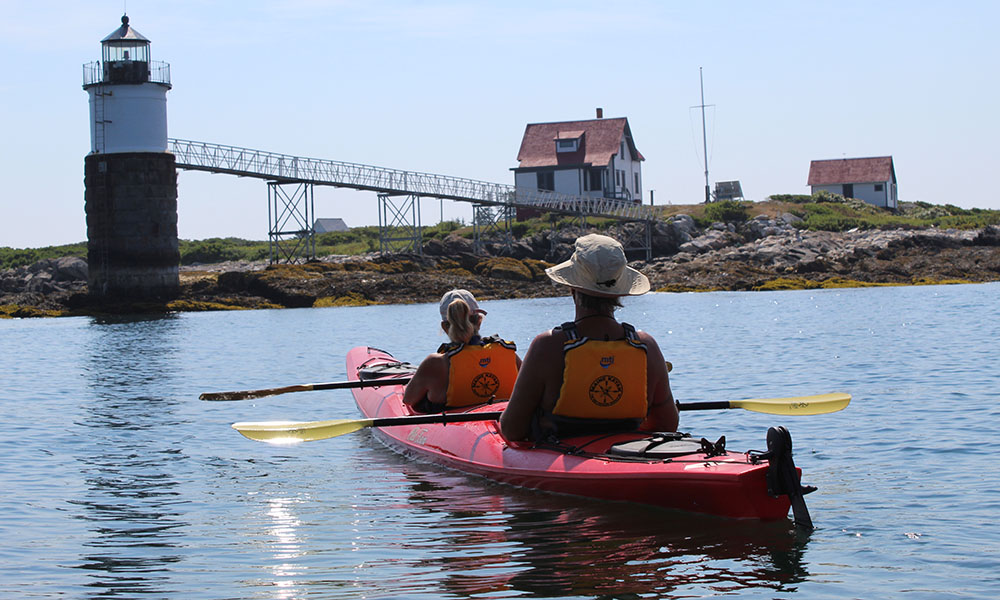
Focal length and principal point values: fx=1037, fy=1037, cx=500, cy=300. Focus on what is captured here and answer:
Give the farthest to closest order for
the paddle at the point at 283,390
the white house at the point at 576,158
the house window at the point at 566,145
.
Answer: the house window at the point at 566,145 < the white house at the point at 576,158 < the paddle at the point at 283,390

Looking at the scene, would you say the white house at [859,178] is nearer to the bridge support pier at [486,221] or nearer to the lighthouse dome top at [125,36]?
the bridge support pier at [486,221]

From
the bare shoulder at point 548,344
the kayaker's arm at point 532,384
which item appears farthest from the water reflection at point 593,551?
the bare shoulder at point 548,344

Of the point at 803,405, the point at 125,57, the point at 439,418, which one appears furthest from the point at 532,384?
the point at 125,57

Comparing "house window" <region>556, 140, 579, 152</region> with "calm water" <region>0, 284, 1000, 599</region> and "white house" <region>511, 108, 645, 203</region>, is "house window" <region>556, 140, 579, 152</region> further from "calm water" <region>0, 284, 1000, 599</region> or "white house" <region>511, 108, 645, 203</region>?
"calm water" <region>0, 284, 1000, 599</region>

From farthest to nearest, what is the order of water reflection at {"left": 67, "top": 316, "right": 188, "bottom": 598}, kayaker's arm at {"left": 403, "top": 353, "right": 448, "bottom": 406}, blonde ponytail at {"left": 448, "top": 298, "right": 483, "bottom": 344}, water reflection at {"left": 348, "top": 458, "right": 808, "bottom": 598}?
1. kayaker's arm at {"left": 403, "top": 353, "right": 448, "bottom": 406}
2. blonde ponytail at {"left": 448, "top": 298, "right": 483, "bottom": 344}
3. water reflection at {"left": 67, "top": 316, "right": 188, "bottom": 598}
4. water reflection at {"left": 348, "top": 458, "right": 808, "bottom": 598}

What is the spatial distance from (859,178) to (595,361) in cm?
7521

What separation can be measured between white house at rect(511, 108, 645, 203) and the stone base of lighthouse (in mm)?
29283

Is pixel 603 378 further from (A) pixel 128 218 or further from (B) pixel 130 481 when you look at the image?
(A) pixel 128 218

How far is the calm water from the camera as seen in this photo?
601 cm

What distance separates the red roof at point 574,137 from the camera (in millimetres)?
65062

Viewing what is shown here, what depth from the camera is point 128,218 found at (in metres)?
40.7

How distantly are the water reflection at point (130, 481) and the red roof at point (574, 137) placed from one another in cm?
4721

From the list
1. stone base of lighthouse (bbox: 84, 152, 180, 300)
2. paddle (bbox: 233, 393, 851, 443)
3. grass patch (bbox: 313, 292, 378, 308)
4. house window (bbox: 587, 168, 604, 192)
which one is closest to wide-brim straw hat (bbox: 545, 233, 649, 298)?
paddle (bbox: 233, 393, 851, 443)

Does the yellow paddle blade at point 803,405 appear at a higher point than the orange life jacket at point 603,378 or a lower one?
lower
